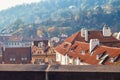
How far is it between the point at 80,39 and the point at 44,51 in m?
5.81

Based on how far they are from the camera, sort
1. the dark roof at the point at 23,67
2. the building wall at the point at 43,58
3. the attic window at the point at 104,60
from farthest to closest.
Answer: the building wall at the point at 43,58 → the attic window at the point at 104,60 → the dark roof at the point at 23,67

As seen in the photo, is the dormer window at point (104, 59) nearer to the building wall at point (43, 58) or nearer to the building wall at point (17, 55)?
the building wall at point (43, 58)

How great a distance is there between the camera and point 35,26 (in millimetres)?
154750

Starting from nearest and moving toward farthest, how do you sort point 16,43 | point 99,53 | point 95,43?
1. point 99,53
2. point 95,43
3. point 16,43

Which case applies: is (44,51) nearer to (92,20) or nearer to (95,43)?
(95,43)

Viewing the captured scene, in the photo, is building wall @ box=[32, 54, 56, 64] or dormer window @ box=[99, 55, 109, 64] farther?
building wall @ box=[32, 54, 56, 64]

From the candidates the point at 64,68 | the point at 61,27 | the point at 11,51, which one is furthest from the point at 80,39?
the point at 61,27

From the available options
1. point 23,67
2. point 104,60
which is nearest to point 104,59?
point 104,60
